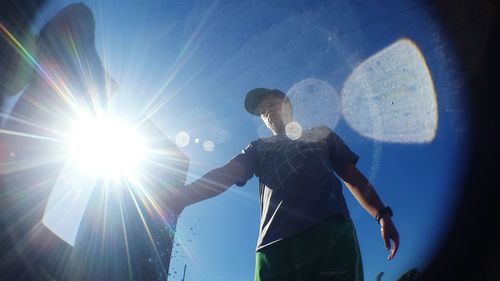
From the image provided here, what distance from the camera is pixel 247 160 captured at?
7.63 ft

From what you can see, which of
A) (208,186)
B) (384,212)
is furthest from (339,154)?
(208,186)

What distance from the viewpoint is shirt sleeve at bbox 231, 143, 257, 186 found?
228 centimetres

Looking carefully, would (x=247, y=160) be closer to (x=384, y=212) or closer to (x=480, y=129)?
(x=384, y=212)

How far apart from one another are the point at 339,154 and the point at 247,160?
2.58 ft

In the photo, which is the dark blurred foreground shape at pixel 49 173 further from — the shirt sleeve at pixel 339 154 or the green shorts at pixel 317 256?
the shirt sleeve at pixel 339 154

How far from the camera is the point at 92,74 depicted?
1930 millimetres

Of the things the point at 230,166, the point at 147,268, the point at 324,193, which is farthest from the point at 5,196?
the point at 147,268

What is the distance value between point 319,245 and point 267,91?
1.57 meters

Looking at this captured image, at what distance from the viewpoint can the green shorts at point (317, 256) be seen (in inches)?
67.6

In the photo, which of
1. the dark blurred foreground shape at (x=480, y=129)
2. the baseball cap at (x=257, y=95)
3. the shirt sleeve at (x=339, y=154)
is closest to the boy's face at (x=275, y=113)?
the baseball cap at (x=257, y=95)

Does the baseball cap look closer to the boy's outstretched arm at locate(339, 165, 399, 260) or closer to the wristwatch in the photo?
the boy's outstretched arm at locate(339, 165, 399, 260)

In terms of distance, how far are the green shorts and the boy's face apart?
1125 mm

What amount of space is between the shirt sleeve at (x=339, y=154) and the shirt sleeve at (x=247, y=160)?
66 cm

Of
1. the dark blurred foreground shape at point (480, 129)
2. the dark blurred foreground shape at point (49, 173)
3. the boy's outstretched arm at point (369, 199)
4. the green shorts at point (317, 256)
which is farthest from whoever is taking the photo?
the boy's outstretched arm at point (369, 199)
